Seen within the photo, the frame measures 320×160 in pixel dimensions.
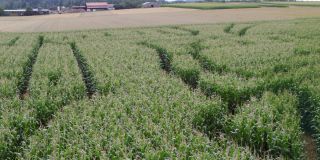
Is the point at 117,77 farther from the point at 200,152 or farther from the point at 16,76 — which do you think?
the point at 200,152

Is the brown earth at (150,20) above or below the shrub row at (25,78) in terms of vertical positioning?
above

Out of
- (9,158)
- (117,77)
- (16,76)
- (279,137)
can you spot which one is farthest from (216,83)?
(16,76)

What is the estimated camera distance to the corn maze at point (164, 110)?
10.9m

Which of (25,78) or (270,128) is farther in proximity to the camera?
(25,78)

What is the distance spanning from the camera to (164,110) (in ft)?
46.1

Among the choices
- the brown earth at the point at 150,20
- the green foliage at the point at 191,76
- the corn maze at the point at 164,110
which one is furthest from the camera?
the brown earth at the point at 150,20

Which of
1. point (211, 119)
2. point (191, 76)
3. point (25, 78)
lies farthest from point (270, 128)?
point (25, 78)

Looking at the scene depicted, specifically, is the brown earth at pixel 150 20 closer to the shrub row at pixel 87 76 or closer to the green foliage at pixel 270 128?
the shrub row at pixel 87 76

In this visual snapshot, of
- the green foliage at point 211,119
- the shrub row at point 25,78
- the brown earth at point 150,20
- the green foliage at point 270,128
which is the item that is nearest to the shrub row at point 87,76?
the shrub row at point 25,78

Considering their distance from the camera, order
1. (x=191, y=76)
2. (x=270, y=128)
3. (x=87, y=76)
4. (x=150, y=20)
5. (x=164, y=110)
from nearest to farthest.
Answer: (x=270, y=128)
(x=164, y=110)
(x=191, y=76)
(x=87, y=76)
(x=150, y=20)

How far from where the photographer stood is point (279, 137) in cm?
1172

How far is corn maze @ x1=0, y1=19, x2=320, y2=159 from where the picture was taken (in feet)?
35.6

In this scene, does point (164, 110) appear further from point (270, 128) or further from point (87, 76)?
point (87, 76)

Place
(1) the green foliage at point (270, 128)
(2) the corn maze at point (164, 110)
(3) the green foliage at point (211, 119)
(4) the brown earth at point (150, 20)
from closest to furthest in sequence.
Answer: (2) the corn maze at point (164, 110), (1) the green foliage at point (270, 128), (3) the green foliage at point (211, 119), (4) the brown earth at point (150, 20)
